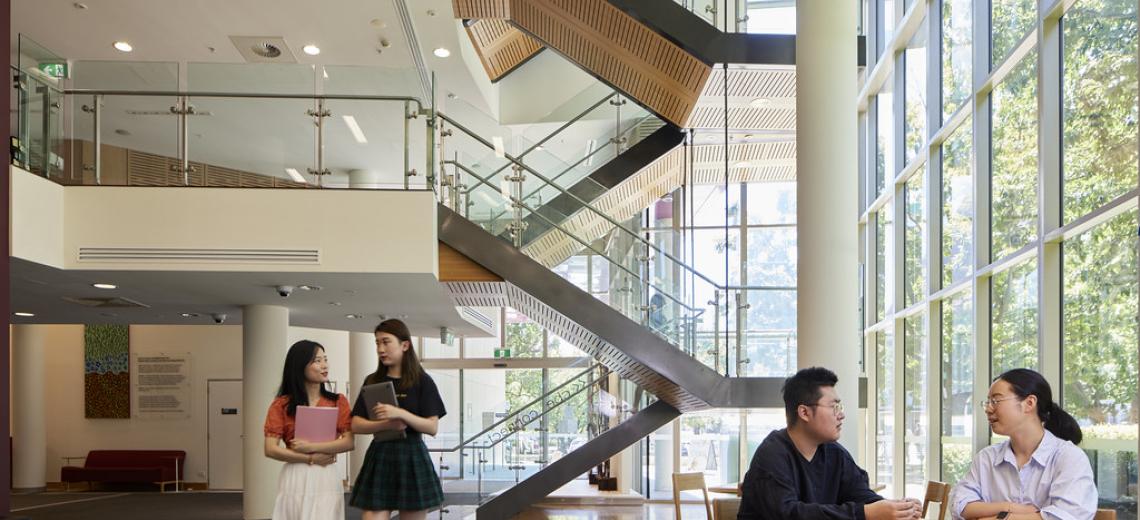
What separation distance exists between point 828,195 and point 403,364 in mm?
3426

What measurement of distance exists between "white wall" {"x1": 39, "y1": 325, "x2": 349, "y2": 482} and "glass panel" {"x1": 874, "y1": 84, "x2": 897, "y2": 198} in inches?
430

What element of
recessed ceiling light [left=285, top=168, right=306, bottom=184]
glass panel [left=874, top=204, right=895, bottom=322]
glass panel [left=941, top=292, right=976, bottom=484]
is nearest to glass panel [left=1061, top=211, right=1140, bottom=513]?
glass panel [left=941, top=292, right=976, bottom=484]

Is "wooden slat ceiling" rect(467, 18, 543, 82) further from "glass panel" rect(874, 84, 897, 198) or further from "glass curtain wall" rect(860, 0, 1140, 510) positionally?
"glass curtain wall" rect(860, 0, 1140, 510)

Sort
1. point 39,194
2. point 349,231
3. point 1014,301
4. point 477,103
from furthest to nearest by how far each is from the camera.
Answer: point 477,103 < point 349,231 < point 39,194 < point 1014,301

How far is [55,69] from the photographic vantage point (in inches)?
325

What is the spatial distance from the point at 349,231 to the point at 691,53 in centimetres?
382

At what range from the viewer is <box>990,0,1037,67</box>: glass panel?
22.3 feet

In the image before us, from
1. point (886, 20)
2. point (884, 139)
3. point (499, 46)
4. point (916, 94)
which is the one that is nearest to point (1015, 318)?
point (916, 94)

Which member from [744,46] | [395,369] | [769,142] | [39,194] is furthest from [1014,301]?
[769,142]

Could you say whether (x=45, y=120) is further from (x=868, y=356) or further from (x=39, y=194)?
(x=868, y=356)

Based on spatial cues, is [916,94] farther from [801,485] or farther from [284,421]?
[284,421]

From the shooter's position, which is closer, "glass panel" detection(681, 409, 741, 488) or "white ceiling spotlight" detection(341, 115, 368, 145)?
"white ceiling spotlight" detection(341, 115, 368, 145)

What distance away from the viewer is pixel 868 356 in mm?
12766

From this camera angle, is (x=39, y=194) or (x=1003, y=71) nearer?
(x=1003, y=71)
